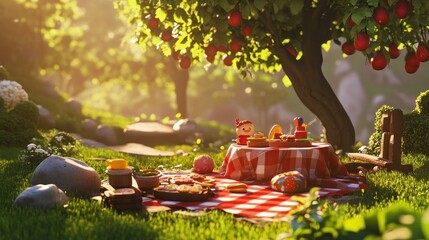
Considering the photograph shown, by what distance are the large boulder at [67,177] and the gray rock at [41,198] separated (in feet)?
3.64

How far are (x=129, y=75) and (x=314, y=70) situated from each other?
2380 centimetres

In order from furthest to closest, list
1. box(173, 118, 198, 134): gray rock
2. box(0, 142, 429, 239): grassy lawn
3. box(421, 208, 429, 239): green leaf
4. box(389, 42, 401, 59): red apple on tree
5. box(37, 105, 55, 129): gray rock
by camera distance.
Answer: box(173, 118, 198, 134): gray rock < box(37, 105, 55, 129): gray rock < box(389, 42, 401, 59): red apple on tree < box(0, 142, 429, 239): grassy lawn < box(421, 208, 429, 239): green leaf

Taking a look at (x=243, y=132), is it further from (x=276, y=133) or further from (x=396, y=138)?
(x=396, y=138)

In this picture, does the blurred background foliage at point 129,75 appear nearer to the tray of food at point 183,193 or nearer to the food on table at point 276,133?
the food on table at point 276,133

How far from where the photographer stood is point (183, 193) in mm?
8516

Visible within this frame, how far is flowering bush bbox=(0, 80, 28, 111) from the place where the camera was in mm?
17538

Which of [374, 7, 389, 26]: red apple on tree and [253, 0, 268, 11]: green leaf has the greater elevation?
[253, 0, 268, 11]: green leaf

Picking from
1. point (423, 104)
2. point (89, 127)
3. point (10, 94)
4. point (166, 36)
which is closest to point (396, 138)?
point (423, 104)

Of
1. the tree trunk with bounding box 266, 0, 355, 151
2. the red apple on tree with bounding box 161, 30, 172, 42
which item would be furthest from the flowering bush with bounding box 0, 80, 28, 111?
the tree trunk with bounding box 266, 0, 355, 151

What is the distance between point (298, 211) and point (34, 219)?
132 inches

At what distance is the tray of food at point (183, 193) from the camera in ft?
27.9

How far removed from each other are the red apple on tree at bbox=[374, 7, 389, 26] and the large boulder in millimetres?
5025

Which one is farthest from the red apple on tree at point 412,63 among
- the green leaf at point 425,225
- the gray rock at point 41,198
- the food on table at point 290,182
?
the green leaf at point 425,225

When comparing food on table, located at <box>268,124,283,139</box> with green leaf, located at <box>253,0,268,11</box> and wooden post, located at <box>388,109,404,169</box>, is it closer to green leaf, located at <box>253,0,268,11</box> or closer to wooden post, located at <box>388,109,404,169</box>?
wooden post, located at <box>388,109,404,169</box>
